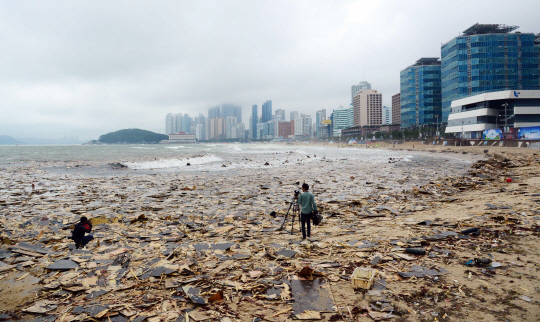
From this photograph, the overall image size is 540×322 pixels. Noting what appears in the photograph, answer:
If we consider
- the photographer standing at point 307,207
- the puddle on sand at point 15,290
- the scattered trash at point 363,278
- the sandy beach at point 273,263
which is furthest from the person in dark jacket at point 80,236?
the scattered trash at point 363,278

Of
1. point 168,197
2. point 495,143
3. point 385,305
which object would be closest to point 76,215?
point 168,197

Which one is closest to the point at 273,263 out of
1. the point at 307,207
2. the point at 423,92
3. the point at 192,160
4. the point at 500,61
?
the point at 307,207

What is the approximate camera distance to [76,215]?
12188 millimetres

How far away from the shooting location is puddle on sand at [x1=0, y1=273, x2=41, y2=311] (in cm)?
524

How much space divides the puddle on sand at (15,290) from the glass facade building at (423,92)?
6363 inches

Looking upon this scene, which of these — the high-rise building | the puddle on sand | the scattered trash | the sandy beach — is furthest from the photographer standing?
the high-rise building

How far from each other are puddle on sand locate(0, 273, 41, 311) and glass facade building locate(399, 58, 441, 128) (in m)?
162

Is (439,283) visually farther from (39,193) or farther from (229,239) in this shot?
(39,193)

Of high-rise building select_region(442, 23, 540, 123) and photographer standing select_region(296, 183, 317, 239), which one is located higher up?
high-rise building select_region(442, 23, 540, 123)

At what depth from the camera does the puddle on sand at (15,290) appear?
5.24 metres

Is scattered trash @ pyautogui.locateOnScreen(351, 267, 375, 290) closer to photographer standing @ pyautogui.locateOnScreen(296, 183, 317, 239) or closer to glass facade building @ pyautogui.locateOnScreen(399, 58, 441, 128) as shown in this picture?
photographer standing @ pyautogui.locateOnScreen(296, 183, 317, 239)

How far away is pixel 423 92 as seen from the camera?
14625cm

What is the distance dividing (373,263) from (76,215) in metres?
12.0

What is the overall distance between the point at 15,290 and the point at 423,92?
551ft
